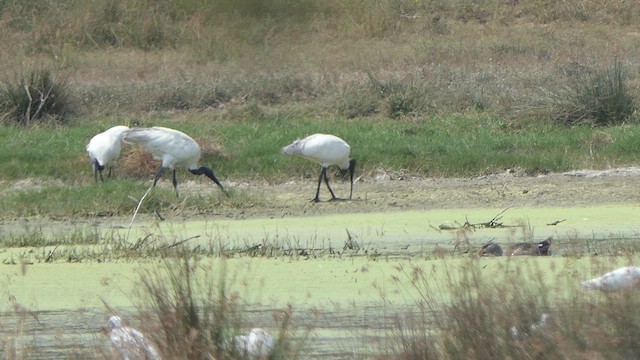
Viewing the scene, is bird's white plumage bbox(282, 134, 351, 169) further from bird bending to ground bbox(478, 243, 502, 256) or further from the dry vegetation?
the dry vegetation

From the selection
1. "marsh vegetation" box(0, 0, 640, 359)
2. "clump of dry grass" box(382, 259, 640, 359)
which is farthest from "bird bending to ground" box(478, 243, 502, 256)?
"clump of dry grass" box(382, 259, 640, 359)

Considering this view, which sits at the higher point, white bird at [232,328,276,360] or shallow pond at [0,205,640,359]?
white bird at [232,328,276,360]

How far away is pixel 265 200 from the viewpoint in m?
11.0

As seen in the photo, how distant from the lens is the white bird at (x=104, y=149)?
1139 centimetres

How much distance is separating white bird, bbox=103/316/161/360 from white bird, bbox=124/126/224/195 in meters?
6.33

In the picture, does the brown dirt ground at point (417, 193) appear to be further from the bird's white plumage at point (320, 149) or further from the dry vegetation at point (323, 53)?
the dry vegetation at point (323, 53)

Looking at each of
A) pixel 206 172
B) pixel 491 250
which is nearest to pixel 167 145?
pixel 206 172

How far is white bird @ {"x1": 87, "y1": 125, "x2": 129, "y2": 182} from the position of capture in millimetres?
11391

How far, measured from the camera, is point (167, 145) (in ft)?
36.1

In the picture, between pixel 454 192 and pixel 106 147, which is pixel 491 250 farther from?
pixel 106 147

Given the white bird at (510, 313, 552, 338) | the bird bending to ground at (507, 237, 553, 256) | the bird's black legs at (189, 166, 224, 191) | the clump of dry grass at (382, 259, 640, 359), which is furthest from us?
the bird's black legs at (189, 166, 224, 191)

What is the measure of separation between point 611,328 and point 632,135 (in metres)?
8.76

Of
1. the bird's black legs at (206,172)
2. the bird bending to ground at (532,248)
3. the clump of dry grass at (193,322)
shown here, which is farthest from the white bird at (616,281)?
the bird's black legs at (206,172)

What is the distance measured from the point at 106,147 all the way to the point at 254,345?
23.1 ft
